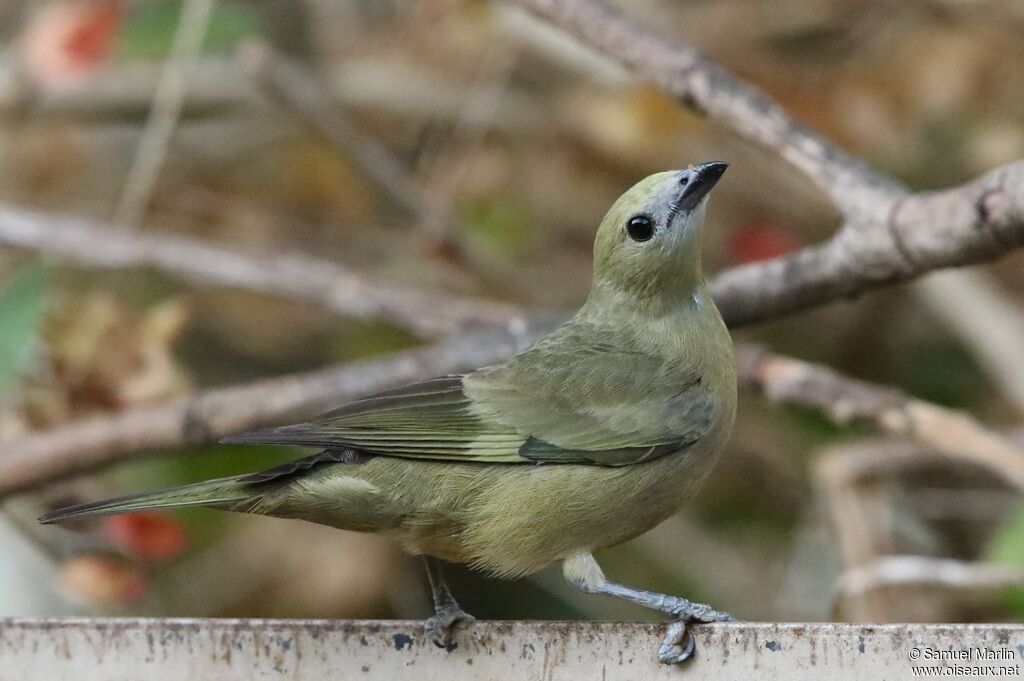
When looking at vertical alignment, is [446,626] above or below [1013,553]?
below

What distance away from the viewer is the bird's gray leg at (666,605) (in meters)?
1.99

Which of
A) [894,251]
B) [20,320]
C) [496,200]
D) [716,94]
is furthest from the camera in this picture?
[496,200]

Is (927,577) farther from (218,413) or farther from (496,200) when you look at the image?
(496,200)

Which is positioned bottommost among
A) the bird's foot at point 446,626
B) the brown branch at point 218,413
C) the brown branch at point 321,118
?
the bird's foot at point 446,626

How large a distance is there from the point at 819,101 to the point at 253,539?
3.05 m

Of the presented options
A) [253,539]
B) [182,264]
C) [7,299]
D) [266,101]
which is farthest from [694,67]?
[253,539]

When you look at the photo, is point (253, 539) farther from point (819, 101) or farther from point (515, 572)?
point (515, 572)

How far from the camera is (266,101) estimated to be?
529 cm

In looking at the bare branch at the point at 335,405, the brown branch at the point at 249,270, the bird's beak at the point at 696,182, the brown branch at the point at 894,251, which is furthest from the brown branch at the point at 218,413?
the bird's beak at the point at 696,182

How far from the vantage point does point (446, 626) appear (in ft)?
7.27

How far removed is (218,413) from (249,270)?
2.34 ft

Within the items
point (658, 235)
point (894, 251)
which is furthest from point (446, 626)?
point (894, 251)

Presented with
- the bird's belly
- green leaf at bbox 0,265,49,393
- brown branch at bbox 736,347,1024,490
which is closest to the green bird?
the bird's belly

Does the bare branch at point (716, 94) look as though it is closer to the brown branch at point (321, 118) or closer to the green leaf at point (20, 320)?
the brown branch at point (321, 118)
